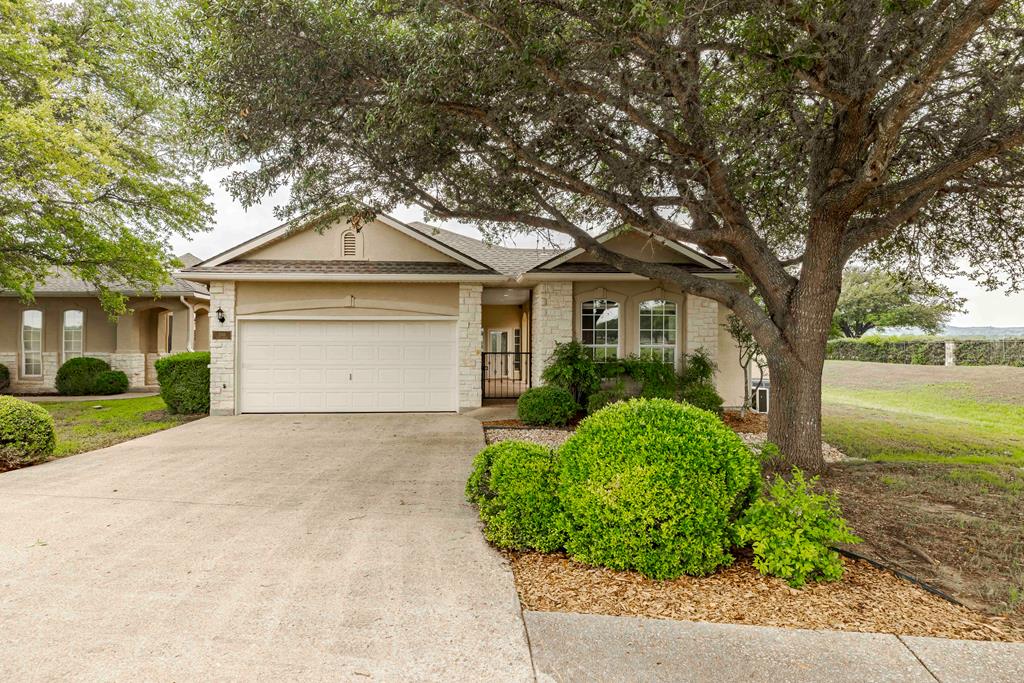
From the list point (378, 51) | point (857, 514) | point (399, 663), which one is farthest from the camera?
point (378, 51)

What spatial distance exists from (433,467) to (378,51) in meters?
5.29

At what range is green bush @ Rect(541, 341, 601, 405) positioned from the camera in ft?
35.8

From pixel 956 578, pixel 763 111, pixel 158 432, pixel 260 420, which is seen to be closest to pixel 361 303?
pixel 260 420

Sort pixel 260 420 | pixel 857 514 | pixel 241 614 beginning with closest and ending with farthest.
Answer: pixel 241 614
pixel 857 514
pixel 260 420

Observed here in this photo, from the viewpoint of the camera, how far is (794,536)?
3.61 metres

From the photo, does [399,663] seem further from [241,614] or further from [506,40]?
[506,40]

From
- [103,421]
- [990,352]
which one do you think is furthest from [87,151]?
[990,352]

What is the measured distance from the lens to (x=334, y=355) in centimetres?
1173

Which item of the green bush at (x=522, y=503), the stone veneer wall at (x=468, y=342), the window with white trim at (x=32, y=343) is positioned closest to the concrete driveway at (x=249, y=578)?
the green bush at (x=522, y=503)

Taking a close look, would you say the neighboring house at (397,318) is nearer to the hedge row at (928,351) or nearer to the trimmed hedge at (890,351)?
the trimmed hedge at (890,351)

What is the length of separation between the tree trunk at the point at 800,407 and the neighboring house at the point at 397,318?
506cm

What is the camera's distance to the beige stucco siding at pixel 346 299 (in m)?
11.5

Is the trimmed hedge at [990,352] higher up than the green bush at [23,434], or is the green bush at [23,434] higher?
the trimmed hedge at [990,352]

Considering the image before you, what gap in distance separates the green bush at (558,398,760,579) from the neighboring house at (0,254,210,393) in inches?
658
